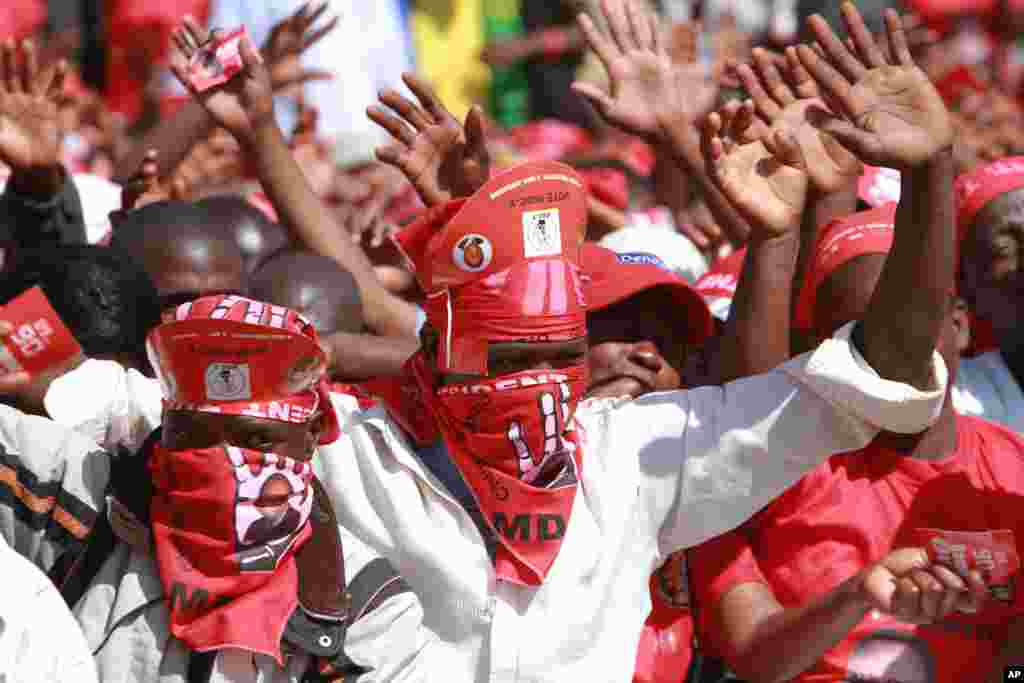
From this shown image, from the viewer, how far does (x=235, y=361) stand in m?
3.24

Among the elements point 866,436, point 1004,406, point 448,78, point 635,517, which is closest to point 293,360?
point 635,517

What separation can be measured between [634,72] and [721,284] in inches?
22.1

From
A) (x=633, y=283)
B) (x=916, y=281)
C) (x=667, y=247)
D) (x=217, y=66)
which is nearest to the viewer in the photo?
(x=916, y=281)

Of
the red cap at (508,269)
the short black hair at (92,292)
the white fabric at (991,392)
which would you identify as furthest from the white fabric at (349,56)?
the red cap at (508,269)

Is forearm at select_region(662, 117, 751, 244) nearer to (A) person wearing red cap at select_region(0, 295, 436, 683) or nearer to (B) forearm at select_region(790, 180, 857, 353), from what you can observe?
(B) forearm at select_region(790, 180, 857, 353)

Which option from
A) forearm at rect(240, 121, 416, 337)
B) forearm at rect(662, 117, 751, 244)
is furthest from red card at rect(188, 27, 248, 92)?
forearm at rect(662, 117, 751, 244)

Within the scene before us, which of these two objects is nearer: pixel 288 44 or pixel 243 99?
pixel 243 99

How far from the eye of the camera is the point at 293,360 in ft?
10.8

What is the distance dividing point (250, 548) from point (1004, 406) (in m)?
2.17

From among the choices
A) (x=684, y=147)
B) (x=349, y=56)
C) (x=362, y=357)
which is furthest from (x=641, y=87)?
(x=349, y=56)

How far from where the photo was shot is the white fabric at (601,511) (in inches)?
133

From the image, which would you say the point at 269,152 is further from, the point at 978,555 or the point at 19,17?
the point at 19,17

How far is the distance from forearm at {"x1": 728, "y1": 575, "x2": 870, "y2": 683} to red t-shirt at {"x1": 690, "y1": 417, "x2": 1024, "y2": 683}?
0.36 feet

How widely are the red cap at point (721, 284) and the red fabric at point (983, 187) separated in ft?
1.82
